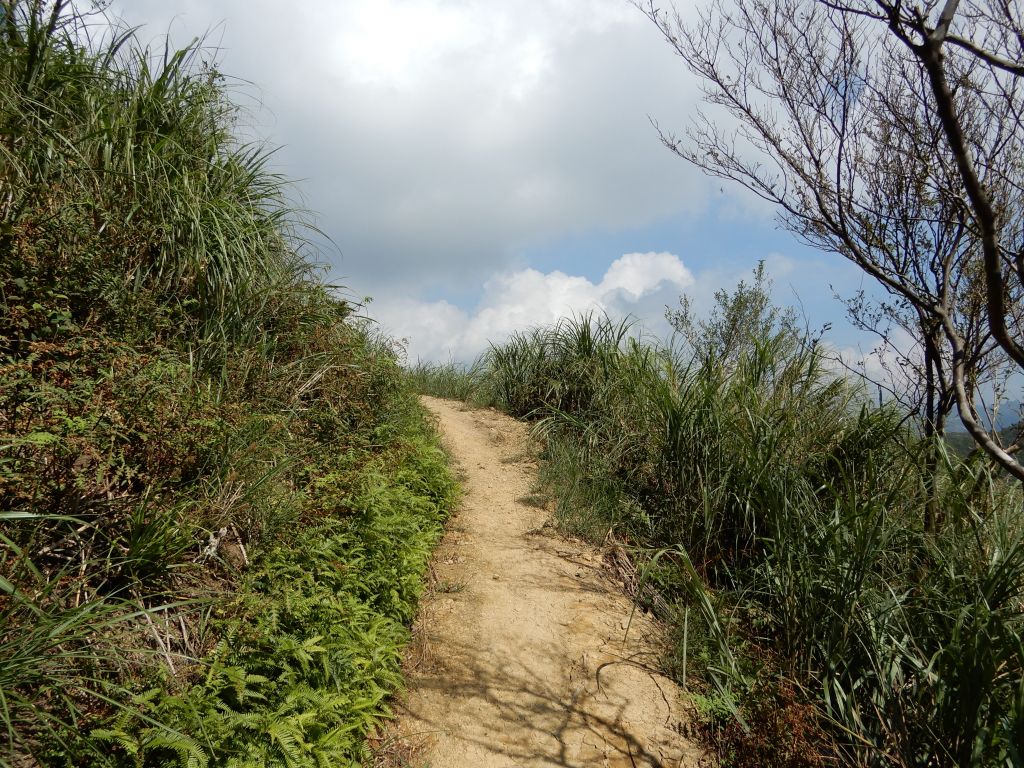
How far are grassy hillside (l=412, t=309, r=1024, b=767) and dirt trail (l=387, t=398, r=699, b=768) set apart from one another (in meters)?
0.31

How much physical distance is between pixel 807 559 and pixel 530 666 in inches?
73.7

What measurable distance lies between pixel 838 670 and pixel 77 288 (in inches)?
208

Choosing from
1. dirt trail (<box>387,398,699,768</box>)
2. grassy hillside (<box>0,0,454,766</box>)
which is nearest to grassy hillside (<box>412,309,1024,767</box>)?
dirt trail (<box>387,398,699,768</box>)

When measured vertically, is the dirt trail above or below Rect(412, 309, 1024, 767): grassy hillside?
below

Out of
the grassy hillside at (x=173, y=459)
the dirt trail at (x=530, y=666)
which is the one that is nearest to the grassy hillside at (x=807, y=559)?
the dirt trail at (x=530, y=666)

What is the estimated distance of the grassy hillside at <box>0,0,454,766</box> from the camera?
260cm

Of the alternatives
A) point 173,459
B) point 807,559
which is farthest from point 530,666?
point 173,459

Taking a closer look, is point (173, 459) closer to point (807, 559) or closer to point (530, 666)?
point (530, 666)

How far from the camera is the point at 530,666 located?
13.2 ft

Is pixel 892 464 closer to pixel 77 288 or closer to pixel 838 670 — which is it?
pixel 838 670

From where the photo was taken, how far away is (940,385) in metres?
5.57

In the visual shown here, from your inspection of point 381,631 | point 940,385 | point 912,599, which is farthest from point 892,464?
point 381,631

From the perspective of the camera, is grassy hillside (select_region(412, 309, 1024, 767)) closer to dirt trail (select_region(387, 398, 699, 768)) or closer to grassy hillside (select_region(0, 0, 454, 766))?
dirt trail (select_region(387, 398, 699, 768))

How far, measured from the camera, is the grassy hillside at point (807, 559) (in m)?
3.14
